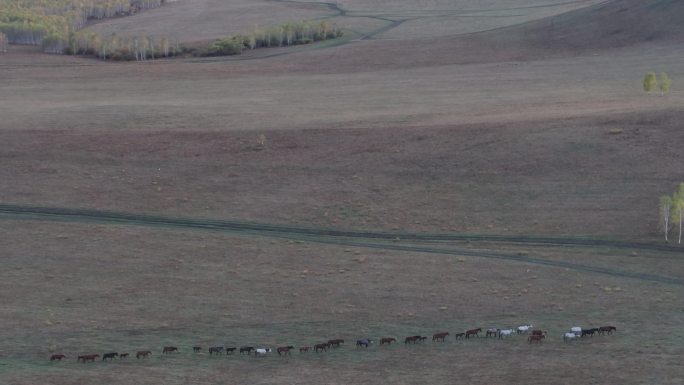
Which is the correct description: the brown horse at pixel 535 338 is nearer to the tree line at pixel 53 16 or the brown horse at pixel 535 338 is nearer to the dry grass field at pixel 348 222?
the dry grass field at pixel 348 222

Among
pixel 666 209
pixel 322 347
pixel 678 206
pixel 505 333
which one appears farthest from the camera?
pixel 666 209

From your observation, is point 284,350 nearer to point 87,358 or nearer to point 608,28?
point 87,358

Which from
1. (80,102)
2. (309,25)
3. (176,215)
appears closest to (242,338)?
(176,215)

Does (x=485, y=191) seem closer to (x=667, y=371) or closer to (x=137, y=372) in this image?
(x=667, y=371)

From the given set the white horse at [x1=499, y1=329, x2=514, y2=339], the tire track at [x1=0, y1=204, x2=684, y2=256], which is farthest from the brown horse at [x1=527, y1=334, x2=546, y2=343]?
the tire track at [x1=0, y1=204, x2=684, y2=256]

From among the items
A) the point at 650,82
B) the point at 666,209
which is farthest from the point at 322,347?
the point at 650,82

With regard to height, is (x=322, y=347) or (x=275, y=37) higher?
(x=275, y=37)

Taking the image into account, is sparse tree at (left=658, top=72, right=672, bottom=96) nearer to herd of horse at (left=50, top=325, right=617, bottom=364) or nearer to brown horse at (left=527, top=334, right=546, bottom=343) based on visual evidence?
herd of horse at (left=50, top=325, right=617, bottom=364)
